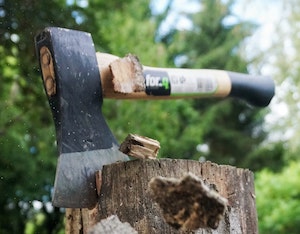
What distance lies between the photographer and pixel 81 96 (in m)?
1.59

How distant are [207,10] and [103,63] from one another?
11.4 m

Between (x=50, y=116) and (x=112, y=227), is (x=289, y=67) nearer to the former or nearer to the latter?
(x=50, y=116)

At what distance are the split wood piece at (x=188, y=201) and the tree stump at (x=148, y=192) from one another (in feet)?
0.53

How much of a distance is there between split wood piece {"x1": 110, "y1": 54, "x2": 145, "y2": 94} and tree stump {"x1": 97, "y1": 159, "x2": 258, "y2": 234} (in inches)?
12.3

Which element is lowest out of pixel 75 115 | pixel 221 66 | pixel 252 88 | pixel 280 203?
pixel 75 115

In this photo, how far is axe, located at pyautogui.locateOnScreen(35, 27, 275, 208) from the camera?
1.48m

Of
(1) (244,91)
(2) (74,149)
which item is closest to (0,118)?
(1) (244,91)

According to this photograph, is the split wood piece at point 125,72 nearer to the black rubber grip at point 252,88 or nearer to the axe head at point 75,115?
the axe head at point 75,115

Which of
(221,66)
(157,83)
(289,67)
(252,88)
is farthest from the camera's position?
(221,66)

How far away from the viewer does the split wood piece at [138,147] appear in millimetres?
1537

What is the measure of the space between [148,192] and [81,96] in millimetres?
381

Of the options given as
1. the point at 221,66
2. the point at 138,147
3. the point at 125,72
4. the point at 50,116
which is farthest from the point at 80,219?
the point at 221,66

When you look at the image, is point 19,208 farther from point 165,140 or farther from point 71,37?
point 71,37

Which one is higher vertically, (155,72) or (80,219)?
(155,72)
